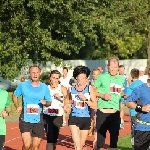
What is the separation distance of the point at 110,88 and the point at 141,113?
303cm

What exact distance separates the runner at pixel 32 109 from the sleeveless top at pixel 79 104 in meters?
0.47

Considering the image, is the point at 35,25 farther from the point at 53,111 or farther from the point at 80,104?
the point at 80,104

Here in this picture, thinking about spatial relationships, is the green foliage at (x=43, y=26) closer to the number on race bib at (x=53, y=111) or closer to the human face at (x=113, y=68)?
the number on race bib at (x=53, y=111)

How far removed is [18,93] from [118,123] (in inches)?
81.1

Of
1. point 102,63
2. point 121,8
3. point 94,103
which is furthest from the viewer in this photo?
point 102,63

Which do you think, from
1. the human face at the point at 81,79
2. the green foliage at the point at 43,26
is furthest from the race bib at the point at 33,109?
the green foliage at the point at 43,26

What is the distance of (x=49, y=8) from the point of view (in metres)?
28.8

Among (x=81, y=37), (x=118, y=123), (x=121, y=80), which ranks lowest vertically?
(x=118, y=123)

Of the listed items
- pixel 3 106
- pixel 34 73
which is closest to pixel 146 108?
pixel 3 106

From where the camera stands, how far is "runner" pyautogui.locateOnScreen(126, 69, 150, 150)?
31.3ft

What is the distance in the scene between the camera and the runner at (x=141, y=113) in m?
9.54

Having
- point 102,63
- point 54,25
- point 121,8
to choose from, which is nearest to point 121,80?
point 54,25

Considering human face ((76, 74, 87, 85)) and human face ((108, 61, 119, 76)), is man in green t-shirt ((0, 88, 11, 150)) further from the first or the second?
human face ((108, 61, 119, 76))

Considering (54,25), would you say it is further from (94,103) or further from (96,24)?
(94,103)
